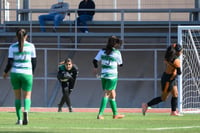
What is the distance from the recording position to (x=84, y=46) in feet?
103

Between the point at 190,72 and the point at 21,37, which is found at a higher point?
the point at 21,37

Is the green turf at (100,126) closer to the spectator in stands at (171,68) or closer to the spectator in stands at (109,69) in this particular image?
the spectator in stands at (109,69)

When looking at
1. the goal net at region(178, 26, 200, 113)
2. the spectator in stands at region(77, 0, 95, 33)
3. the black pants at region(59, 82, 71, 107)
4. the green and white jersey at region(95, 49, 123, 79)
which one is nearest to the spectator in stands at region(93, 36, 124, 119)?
the green and white jersey at region(95, 49, 123, 79)

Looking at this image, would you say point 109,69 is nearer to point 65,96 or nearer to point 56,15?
point 65,96

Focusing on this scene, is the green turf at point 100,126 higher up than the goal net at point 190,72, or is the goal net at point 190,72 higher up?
the goal net at point 190,72

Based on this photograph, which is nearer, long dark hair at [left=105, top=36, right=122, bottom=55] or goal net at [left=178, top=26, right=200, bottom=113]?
long dark hair at [left=105, top=36, right=122, bottom=55]

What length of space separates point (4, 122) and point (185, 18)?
670 inches

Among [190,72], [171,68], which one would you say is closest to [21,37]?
[171,68]

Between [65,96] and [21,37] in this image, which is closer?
[21,37]

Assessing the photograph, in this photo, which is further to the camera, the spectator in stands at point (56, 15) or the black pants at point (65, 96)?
the spectator in stands at point (56, 15)

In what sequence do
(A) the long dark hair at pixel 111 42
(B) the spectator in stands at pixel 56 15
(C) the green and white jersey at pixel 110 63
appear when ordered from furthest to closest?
1. (B) the spectator in stands at pixel 56 15
2. (C) the green and white jersey at pixel 110 63
3. (A) the long dark hair at pixel 111 42

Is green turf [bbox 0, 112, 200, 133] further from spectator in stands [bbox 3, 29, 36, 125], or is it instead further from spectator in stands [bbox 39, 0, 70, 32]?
spectator in stands [bbox 39, 0, 70, 32]

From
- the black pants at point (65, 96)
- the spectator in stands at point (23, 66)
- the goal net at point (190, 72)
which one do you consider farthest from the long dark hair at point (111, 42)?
the black pants at point (65, 96)

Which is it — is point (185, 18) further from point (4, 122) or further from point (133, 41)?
point (4, 122)
